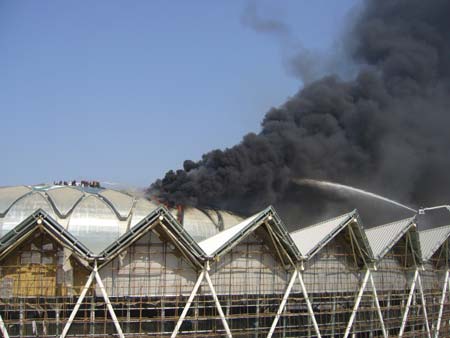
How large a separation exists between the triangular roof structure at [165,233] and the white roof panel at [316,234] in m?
5.79

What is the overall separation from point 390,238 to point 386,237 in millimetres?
491

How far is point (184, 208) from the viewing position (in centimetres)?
4169

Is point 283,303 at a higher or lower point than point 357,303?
higher

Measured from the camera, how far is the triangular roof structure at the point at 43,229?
75.7ft

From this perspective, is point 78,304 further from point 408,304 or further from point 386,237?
point 408,304

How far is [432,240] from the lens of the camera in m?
35.0

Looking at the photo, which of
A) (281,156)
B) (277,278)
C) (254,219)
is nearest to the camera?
(254,219)

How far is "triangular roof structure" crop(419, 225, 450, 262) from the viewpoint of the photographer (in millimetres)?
33812

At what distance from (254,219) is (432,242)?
46.8ft

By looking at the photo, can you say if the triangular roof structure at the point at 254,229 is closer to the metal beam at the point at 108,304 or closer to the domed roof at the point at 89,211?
the metal beam at the point at 108,304

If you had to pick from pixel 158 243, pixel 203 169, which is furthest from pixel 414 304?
pixel 203 169

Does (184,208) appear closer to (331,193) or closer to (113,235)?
(113,235)

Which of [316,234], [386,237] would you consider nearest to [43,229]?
[316,234]

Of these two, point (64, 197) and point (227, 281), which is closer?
point (227, 281)
